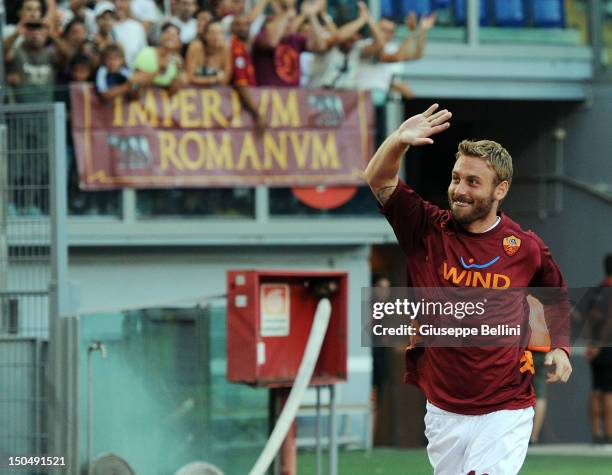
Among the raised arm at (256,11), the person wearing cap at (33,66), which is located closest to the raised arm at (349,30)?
the raised arm at (256,11)

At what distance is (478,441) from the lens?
261 inches

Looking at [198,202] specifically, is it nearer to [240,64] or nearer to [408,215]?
[240,64]

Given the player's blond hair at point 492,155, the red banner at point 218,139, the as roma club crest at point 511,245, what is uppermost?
the red banner at point 218,139

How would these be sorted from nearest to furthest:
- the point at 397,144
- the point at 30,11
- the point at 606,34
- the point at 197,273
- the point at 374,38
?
the point at 397,144, the point at 30,11, the point at 374,38, the point at 197,273, the point at 606,34

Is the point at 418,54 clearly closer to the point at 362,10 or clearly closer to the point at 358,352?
the point at 362,10

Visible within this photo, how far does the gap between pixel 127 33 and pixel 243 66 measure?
4.36 feet

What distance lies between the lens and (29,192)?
977 cm

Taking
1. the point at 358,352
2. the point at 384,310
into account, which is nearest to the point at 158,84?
the point at 358,352

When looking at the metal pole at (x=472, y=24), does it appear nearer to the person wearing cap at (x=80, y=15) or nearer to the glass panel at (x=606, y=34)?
the glass panel at (x=606, y=34)

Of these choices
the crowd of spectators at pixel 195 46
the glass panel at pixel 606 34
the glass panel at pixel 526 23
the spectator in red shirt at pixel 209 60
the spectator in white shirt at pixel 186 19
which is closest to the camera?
the crowd of spectators at pixel 195 46

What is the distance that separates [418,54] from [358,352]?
3420 millimetres

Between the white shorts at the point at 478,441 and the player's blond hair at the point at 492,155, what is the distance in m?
1.08

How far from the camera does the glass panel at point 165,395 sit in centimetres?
969

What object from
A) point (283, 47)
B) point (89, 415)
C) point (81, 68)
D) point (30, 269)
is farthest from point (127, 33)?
point (89, 415)
